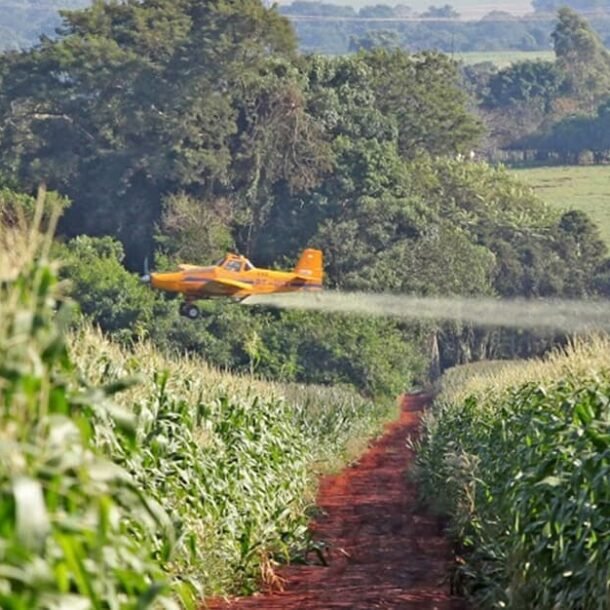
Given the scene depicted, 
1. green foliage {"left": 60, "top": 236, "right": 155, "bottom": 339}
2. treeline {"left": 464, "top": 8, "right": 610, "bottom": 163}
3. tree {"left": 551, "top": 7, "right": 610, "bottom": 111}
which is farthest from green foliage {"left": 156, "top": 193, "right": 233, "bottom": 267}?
tree {"left": 551, "top": 7, "right": 610, "bottom": 111}

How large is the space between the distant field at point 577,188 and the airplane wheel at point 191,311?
34021mm

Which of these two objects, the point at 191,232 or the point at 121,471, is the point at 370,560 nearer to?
the point at 121,471

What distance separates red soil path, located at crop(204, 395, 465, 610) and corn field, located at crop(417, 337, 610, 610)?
1.23ft

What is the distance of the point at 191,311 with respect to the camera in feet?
192

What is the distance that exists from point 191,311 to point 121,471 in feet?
173

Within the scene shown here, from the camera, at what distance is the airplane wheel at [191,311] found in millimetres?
58188

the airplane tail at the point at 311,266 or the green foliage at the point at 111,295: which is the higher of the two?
the airplane tail at the point at 311,266

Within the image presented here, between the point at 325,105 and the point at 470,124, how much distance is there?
43.7ft

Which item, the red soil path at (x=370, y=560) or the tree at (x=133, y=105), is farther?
the tree at (x=133, y=105)

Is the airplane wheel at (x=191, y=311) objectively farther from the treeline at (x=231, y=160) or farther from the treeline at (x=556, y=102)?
the treeline at (x=556, y=102)

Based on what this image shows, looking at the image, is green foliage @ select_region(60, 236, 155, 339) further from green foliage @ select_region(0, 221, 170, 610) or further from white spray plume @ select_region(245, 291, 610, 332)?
green foliage @ select_region(0, 221, 170, 610)

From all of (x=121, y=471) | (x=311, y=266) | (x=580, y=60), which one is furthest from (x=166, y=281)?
(x=580, y=60)

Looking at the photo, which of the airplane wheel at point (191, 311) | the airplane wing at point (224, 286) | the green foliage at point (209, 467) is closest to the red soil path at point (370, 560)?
the green foliage at point (209, 467)

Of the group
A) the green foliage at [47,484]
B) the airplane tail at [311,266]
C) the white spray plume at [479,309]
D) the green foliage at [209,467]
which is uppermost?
the green foliage at [47,484]
